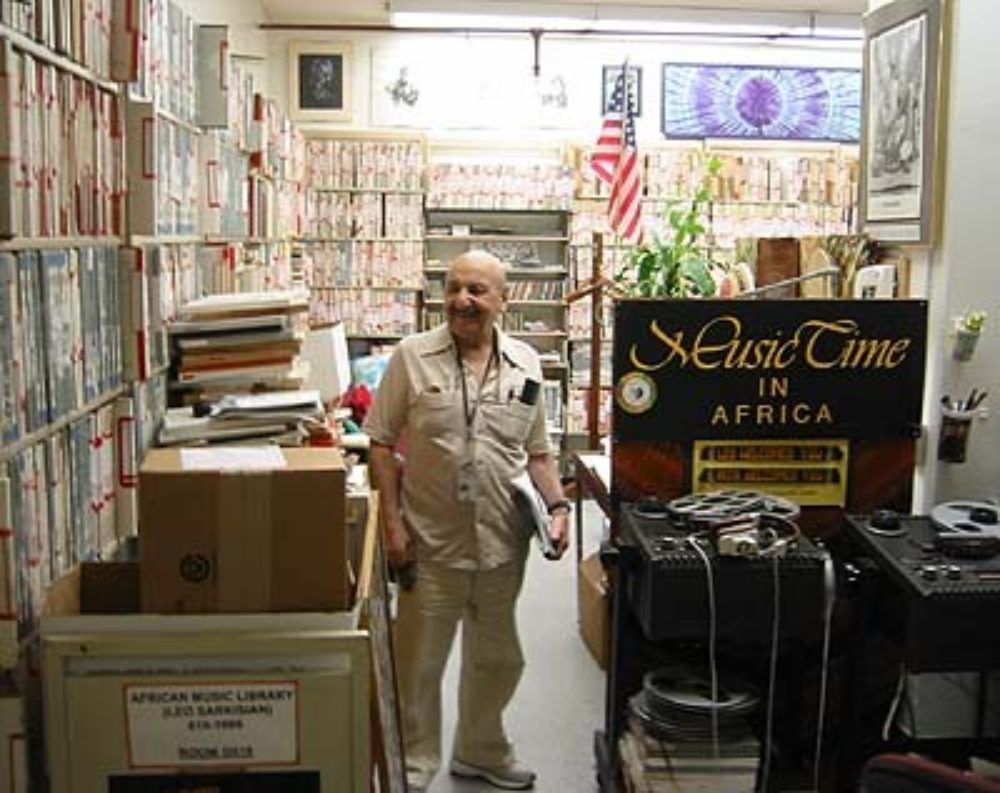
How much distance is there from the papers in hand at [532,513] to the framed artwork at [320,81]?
5.50m

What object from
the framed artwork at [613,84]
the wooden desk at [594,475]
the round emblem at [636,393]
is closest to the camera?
the round emblem at [636,393]

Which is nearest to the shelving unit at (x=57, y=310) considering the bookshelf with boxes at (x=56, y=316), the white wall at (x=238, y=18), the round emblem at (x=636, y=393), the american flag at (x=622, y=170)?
the bookshelf with boxes at (x=56, y=316)

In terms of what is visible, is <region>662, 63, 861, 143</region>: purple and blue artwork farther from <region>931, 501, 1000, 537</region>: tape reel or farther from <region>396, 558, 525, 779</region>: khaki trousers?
<region>931, 501, 1000, 537</region>: tape reel

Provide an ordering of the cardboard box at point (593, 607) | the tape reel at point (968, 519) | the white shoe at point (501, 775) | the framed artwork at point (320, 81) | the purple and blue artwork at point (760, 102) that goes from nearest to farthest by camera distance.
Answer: the tape reel at point (968, 519) → the white shoe at point (501, 775) → the cardboard box at point (593, 607) → the framed artwork at point (320, 81) → the purple and blue artwork at point (760, 102)

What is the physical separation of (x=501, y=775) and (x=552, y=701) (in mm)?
734

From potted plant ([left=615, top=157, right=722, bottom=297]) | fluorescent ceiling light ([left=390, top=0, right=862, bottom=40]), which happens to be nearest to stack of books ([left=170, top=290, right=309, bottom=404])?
potted plant ([left=615, top=157, right=722, bottom=297])

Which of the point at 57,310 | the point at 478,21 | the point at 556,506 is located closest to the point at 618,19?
the point at 478,21

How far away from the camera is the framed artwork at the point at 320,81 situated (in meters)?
8.07

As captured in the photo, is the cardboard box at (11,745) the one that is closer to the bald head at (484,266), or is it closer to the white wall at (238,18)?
the bald head at (484,266)

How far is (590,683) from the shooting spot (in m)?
4.30

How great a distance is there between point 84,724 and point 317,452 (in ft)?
2.08

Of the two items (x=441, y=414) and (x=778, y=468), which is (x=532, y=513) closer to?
(x=441, y=414)

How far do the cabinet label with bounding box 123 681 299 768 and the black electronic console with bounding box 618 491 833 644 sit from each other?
982 millimetres

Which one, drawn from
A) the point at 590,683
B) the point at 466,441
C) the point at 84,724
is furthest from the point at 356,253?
the point at 84,724
